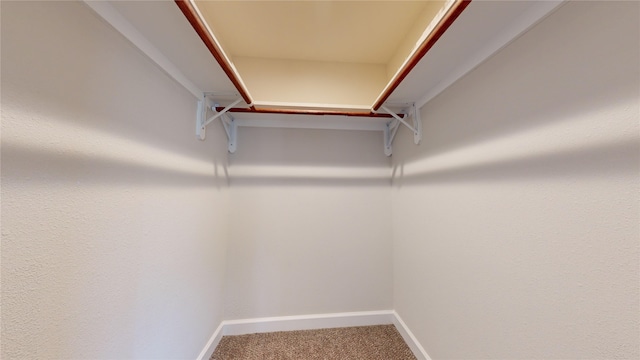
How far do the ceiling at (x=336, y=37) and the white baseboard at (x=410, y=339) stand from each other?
1.65m

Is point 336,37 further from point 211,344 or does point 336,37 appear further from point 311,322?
point 211,344

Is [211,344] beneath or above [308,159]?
beneath

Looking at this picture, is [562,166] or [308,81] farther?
[308,81]

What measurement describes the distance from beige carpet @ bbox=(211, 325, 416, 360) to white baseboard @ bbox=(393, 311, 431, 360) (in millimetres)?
39

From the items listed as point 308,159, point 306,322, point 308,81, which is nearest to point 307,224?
point 308,159

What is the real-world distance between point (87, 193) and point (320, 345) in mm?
1699

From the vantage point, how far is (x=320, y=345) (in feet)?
5.16

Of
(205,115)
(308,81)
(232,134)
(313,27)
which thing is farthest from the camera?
(308,81)

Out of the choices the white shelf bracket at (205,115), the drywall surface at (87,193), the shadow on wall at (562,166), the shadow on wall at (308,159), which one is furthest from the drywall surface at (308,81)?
the shadow on wall at (562,166)

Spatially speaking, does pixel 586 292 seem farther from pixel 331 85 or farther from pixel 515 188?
pixel 331 85

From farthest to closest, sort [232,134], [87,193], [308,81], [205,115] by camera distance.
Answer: [308,81]
[232,134]
[205,115]
[87,193]

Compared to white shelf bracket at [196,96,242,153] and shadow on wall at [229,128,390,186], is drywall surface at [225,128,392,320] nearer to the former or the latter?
shadow on wall at [229,128,390,186]

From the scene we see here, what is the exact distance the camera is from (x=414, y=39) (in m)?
1.53

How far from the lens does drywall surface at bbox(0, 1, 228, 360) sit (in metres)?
0.48
